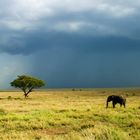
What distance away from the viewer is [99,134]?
15953 millimetres

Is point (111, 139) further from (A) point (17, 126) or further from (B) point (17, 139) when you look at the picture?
(A) point (17, 126)

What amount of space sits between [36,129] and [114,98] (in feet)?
63.3

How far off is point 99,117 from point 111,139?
12.3 metres

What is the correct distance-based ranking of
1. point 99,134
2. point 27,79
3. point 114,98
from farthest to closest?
point 27,79 → point 114,98 → point 99,134

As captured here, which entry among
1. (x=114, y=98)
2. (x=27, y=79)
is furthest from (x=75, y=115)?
(x=27, y=79)

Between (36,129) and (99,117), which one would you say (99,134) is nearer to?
(36,129)

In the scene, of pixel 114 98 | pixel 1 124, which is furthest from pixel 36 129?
pixel 114 98

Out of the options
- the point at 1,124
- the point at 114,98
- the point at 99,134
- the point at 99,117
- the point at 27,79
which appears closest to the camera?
the point at 99,134

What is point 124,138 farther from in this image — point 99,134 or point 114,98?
point 114,98

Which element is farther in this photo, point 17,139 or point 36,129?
point 36,129

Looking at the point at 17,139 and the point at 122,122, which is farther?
the point at 122,122

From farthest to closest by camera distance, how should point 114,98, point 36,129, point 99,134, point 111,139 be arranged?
point 114,98 < point 36,129 < point 99,134 < point 111,139

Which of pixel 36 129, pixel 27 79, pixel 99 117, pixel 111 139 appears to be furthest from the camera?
pixel 27 79

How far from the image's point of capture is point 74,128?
21.9 metres
